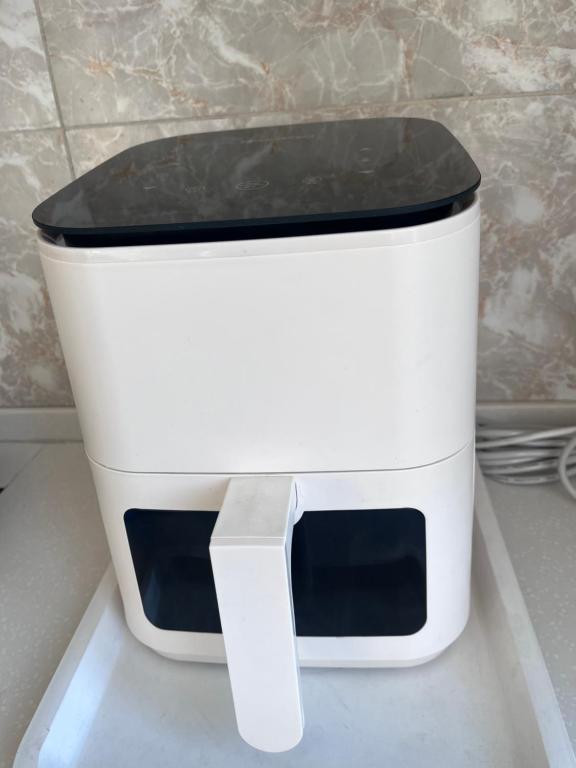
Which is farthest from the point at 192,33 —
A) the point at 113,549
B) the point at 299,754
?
the point at 299,754

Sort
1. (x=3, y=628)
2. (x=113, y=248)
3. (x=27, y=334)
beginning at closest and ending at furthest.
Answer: (x=113, y=248) < (x=3, y=628) < (x=27, y=334)

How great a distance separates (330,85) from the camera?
0.54 metres

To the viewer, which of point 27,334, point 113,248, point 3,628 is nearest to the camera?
point 113,248

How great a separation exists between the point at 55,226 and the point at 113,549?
Answer: 7.3 inches

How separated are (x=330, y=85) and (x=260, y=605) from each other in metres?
0.39


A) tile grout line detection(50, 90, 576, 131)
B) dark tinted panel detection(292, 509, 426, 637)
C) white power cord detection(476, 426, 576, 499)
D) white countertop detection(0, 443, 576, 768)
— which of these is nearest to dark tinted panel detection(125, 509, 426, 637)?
dark tinted panel detection(292, 509, 426, 637)

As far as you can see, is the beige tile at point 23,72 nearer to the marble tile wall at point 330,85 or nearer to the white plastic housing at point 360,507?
the marble tile wall at point 330,85

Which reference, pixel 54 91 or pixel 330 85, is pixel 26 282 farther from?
pixel 330 85

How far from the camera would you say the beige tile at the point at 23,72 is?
0.54 meters

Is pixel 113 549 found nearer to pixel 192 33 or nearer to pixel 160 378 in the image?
pixel 160 378

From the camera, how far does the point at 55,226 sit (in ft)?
1.05

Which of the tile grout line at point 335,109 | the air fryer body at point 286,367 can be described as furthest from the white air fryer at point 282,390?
the tile grout line at point 335,109

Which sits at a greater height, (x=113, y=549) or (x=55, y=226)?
(x=55, y=226)

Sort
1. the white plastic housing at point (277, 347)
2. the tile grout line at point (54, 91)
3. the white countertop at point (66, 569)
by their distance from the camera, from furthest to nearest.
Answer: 1. the tile grout line at point (54, 91)
2. the white countertop at point (66, 569)
3. the white plastic housing at point (277, 347)
